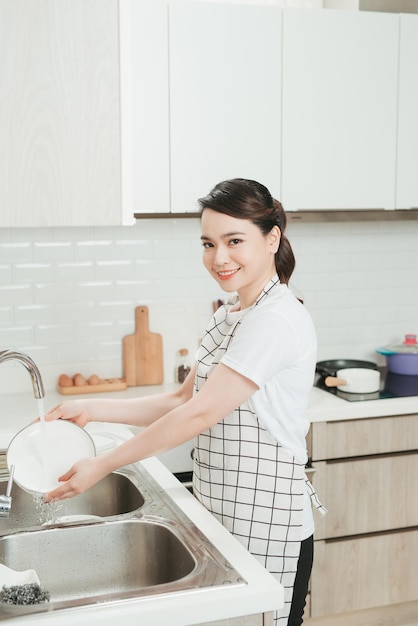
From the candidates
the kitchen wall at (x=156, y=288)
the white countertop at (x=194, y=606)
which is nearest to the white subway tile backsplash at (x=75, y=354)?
the kitchen wall at (x=156, y=288)

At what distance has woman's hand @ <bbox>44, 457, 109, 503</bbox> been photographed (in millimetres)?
1762

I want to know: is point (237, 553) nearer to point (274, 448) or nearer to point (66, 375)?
point (274, 448)

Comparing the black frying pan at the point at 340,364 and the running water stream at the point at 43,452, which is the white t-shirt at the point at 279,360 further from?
the black frying pan at the point at 340,364

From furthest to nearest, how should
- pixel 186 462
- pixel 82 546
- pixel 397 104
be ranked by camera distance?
pixel 397 104, pixel 186 462, pixel 82 546

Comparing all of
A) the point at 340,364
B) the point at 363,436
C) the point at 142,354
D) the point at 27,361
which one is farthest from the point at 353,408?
the point at 27,361

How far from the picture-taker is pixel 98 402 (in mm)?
2207

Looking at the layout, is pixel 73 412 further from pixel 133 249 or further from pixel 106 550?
pixel 133 249

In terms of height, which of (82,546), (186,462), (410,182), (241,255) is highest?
(410,182)

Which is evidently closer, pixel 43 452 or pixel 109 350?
pixel 43 452

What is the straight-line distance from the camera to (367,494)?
3.17m

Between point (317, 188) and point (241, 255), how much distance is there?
4.87 feet

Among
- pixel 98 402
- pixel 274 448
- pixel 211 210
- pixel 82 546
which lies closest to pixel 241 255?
pixel 211 210

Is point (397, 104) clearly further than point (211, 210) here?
Yes

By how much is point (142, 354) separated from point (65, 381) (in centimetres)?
36
